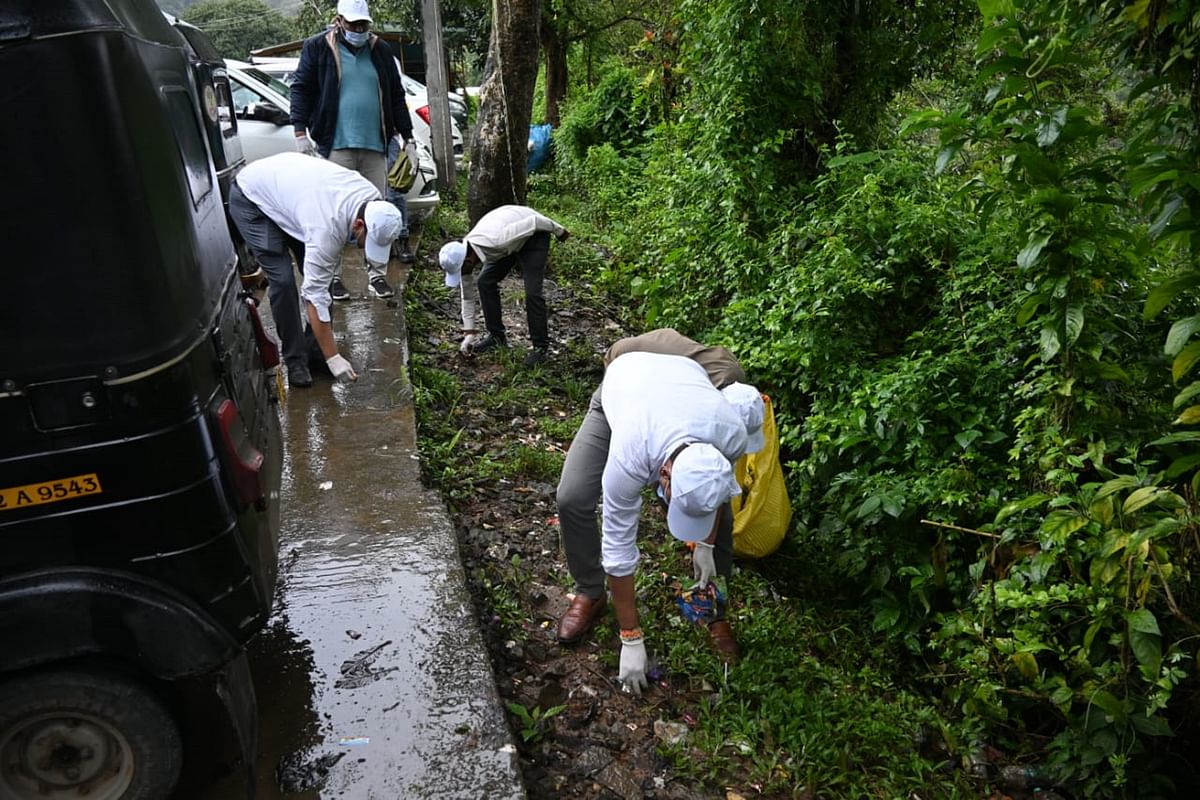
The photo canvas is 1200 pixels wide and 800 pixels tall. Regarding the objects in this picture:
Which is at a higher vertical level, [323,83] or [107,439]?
[323,83]

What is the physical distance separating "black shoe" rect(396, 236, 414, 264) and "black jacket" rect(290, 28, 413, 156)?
1450mm

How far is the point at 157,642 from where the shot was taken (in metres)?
2.39

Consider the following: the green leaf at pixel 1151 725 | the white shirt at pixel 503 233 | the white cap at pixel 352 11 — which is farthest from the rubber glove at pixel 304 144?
the green leaf at pixel 1151 725

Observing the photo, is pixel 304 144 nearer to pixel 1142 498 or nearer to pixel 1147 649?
pixel 1142 498

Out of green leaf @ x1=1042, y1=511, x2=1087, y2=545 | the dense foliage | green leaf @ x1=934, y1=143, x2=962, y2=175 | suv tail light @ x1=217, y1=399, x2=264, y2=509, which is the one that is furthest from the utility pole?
green leaf @ x1=1042, y1=511, x2=1087, y2=545

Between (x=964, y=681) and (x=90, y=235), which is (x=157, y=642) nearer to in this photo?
(x=90, y=235)

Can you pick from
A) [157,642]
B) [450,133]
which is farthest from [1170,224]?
[450,133]

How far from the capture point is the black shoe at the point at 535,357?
6651mm

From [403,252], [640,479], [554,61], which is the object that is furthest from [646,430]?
[554,61]

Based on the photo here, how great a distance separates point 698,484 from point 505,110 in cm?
671

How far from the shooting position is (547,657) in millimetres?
3756

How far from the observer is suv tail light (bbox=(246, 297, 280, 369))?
3619mm

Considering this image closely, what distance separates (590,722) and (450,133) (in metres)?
8.89

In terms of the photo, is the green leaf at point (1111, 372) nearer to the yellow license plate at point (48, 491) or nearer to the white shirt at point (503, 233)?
the yellow license plate at point (48, 491)
